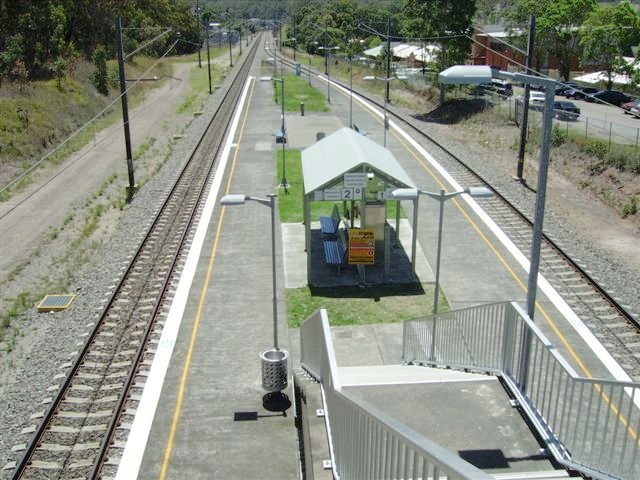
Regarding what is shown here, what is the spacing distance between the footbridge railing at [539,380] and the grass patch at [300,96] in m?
39.9

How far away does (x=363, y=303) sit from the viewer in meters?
17.3

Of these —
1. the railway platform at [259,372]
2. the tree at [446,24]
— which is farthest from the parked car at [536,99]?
the railway platform at [259,372]

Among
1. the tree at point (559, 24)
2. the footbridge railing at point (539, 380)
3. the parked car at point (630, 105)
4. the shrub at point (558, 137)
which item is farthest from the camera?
the tree at point (559, 24)

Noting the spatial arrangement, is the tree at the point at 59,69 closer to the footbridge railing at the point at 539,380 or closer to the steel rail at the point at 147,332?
the steel rail at the point at 147,332

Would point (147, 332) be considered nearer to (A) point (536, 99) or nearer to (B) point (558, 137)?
(B) point (558, 137)

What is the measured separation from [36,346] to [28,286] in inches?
169

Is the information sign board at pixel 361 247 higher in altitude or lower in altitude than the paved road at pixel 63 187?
higher

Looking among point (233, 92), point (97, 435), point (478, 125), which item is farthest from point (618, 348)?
point (233, 92)

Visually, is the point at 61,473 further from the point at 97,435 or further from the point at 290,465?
the point at 290,465

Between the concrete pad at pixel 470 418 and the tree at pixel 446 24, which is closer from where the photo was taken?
the concrete pad at pixel 470 418

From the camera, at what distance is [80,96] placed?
4988cm

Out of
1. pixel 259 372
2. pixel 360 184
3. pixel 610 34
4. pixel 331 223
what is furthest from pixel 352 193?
pixel 610 34

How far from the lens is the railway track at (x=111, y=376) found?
10891mm

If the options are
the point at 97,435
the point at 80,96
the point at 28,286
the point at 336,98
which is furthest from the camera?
the point at 336,98
